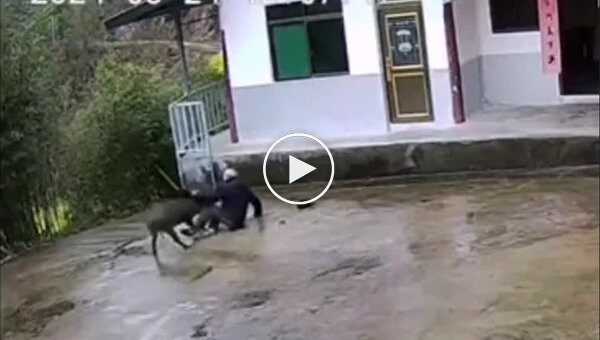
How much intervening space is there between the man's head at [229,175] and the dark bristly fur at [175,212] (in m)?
0.04

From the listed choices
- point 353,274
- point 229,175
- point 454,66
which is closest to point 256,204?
point 229,175

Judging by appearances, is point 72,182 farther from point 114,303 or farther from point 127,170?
point 114,303

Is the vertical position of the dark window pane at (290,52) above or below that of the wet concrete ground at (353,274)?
above

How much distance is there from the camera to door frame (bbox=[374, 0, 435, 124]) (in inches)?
42.3

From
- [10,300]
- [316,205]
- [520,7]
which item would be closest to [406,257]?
[316,205]

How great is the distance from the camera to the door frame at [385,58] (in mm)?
1074

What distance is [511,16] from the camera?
1.02 metres

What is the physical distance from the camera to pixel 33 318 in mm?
1261

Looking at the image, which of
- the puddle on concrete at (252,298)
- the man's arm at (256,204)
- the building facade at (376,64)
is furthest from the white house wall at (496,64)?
the puddle on concrete at (252,298)

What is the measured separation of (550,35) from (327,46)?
0.24m

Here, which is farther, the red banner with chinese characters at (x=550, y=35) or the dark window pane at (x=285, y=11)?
the dark window pane at (x=285, y=11)

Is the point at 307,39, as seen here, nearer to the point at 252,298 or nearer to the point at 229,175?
the point at 229,175
